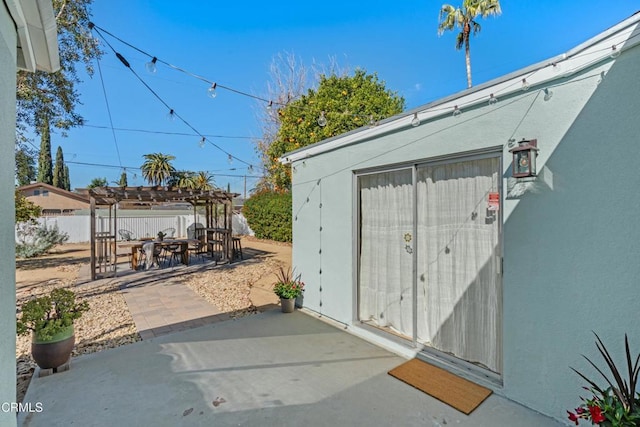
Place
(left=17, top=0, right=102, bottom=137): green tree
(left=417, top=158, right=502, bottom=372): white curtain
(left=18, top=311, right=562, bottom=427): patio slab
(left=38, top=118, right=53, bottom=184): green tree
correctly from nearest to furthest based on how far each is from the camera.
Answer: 1. (left=18, top=311, right=562, bottom=427): patio slab
2. (left=417, top=158, right=502, bottom=372): white curtain
3. (left=17, top=0, right=102, bottom=137): green tree
4. (left=38, top=118, right=53, bottom=184): green tree

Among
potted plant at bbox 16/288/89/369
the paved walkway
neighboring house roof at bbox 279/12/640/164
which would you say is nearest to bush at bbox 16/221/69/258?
the paved walkway

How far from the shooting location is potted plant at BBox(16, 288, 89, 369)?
3.13 meters

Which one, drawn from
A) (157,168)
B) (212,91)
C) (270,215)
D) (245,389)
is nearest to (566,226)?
(245,389)

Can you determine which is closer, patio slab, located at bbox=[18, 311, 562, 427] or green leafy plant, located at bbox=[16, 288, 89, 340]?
patio slab, located at bbox=[18, 311, 562, 427]

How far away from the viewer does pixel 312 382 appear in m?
3.03

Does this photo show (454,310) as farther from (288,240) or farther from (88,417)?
(288,240)

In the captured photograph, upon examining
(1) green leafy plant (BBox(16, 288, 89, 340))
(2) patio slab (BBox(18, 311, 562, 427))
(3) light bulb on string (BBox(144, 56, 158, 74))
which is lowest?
(2) patio slab (BBox(18, 311, 562, 427))

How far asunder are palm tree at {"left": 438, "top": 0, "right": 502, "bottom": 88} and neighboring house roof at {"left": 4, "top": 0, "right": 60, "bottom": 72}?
16152mm

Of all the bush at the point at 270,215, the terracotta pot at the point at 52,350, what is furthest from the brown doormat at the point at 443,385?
the bush at the point at 270,215

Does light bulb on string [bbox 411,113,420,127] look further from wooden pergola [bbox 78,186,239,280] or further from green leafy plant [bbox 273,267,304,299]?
wooden pergola [bbox 78,186,239,280]

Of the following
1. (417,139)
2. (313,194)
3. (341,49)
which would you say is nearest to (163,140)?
(341,49)

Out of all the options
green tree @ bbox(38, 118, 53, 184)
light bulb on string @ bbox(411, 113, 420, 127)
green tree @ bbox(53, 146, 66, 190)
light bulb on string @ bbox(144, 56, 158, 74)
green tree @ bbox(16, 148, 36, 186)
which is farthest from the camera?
green tree @ bbox(53, 146, 66, 190)

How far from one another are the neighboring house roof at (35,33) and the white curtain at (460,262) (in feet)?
11.6

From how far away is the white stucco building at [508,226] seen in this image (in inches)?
84.5
